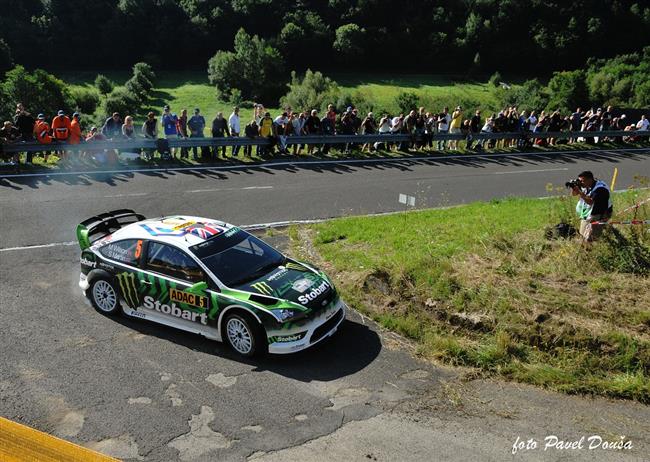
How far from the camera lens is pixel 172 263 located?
353 inches

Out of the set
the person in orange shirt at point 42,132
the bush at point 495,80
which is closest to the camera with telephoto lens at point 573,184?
the person in orange shirt at point 42,132

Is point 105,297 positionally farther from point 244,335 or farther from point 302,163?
point 302,163

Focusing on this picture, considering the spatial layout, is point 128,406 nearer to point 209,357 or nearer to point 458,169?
point 209,357

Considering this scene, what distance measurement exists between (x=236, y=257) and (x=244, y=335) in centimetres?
136

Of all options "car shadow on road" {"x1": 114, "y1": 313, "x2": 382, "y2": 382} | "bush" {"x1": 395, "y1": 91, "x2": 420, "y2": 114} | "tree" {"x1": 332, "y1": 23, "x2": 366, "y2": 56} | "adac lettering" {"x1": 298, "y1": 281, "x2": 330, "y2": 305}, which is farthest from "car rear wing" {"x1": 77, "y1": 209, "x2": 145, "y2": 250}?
"tree" {"x1": 332, "y1": 23, "x2": 366, "y2": 56}

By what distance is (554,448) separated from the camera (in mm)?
6648

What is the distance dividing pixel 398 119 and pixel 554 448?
18115 mm

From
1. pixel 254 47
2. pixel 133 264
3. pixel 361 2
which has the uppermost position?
pixel 361 2

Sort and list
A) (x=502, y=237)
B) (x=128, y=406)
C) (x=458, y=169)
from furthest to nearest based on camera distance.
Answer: (x=458, y=169), (x=502, y=237), (x=128, y=406)

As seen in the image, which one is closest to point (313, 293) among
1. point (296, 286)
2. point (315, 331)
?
point (296, 286)

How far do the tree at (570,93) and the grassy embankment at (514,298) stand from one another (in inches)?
2261

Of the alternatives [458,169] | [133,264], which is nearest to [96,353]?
[133,264]

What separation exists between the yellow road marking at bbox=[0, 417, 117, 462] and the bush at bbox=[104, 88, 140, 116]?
61410 millimetres

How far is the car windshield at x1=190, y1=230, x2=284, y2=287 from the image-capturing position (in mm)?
8828
